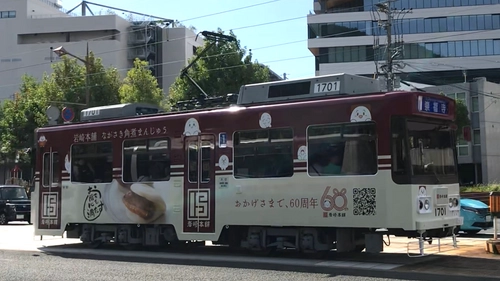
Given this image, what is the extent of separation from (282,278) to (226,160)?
3.79m

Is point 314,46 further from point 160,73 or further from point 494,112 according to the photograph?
point 160,73

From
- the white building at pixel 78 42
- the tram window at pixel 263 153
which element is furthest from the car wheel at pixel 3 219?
the white building at pixel 78 42

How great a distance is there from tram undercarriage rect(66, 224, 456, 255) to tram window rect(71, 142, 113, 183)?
1.30 meters

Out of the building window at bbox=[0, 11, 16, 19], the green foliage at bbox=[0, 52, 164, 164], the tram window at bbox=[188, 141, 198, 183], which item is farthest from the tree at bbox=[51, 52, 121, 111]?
the building window at bbox=[0, 11, 16, 19]

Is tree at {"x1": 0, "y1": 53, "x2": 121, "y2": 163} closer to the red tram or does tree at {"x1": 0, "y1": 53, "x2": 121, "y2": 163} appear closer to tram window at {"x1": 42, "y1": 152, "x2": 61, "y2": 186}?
tram window at {"x1": 42, "y1": 152, "x2": 61, "y2": 186}

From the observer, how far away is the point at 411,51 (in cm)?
5809

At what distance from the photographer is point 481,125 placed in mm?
45719

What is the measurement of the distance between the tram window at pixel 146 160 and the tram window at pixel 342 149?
12.5ft

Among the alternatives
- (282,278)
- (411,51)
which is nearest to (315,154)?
(282,278)

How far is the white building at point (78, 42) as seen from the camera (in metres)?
74.6

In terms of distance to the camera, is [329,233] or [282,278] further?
[329,233]

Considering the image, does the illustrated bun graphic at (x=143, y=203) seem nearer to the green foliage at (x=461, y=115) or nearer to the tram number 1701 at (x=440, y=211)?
the tram number 1701 at (x=440, y=211)

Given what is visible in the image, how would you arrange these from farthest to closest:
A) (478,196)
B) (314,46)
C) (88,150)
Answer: (314,46)
(478,196)
(88,150)

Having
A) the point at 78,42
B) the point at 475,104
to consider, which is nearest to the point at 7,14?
the point at 78,42
